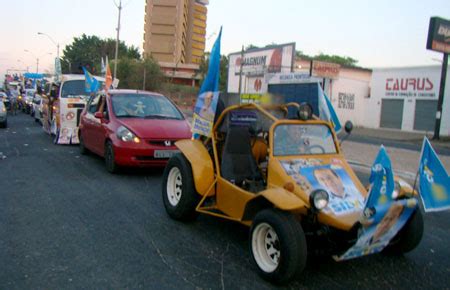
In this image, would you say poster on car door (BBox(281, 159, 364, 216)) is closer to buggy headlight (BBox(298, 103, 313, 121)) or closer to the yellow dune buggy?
the yellow dune buggy

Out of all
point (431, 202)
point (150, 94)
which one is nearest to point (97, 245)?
point (431, 202)

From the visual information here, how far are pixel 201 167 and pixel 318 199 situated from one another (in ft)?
6.30

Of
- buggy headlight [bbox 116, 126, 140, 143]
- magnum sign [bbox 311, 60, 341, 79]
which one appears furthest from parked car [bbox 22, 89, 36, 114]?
buggy headlight [bbox 116, 126, 140, 143]

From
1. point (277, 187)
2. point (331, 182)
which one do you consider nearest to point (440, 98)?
point (331, 182)

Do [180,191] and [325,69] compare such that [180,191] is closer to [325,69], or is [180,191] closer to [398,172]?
[398,172]

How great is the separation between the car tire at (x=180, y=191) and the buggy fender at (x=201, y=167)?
0.15m

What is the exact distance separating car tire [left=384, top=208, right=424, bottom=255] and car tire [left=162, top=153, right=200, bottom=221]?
2397 mm

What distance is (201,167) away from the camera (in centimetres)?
555

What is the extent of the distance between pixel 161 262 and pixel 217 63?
3084 mm

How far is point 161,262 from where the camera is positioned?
4.50 m

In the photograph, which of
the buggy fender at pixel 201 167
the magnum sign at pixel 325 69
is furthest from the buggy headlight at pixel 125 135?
the magnum sign at pixel 325 69

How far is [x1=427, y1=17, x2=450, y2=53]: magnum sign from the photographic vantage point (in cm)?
2691

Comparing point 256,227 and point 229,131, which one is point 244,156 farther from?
point 256,227

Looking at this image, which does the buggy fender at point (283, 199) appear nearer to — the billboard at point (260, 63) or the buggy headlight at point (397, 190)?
the buggy headlight at point (397, 190)
